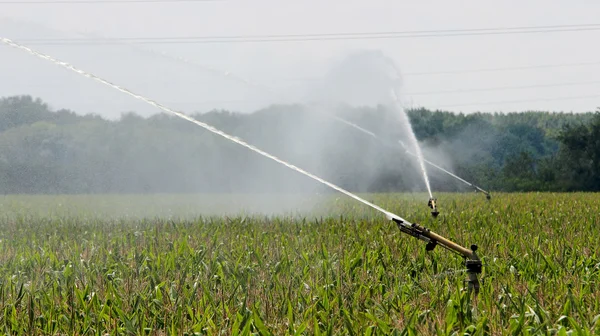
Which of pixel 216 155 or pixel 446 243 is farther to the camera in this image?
pixel 216 155

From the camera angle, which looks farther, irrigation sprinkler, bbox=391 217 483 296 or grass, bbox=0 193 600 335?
irrigation sprinkler, bbox=391 217 483 296

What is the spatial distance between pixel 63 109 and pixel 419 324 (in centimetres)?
4968

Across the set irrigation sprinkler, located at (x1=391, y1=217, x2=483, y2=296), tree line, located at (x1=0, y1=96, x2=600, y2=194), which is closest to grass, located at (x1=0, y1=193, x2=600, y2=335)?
irrigation sprinkler, located at (x1=391, y1=217, x2=483, y2=296)

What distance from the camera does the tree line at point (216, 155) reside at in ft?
166

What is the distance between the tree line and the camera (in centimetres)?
5047

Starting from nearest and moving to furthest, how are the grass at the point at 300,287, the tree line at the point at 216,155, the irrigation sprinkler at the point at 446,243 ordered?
the grass at the point at 300,287, the irrigation sprinkler at the point at 446,243, the tree line at the point at 216,155

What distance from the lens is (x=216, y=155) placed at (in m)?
53.3

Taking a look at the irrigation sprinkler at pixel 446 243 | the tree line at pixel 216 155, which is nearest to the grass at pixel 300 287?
the irrigation sprinkler at pixel 446 243

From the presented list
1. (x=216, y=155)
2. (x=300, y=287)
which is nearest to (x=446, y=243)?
(x=300, y=287)

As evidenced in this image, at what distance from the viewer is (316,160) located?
5362cm

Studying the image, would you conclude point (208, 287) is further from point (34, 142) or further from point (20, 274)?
point (34, 142)

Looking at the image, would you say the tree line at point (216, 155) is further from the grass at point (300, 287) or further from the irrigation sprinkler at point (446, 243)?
the irrigation sprinkler at point (446, 243)

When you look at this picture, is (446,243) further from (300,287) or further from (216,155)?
(216,155)

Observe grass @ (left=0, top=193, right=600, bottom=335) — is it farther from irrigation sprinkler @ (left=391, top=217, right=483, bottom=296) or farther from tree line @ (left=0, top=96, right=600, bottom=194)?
tree line @ (left=0, top=96, right=600, bottom=194)
